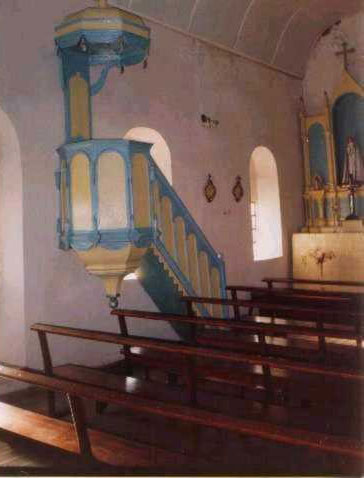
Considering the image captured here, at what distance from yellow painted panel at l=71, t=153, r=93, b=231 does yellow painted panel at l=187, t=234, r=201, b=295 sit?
1.75 meters

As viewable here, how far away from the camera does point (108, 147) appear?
5.70m

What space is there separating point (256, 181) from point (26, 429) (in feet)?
28.3

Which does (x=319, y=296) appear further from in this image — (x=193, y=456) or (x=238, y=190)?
(x=193, y=456)

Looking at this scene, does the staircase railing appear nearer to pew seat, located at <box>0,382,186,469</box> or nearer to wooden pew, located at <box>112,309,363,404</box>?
wooden pew, located at <box>112,309,363,404</box>

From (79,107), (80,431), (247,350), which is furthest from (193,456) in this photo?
(79,107)

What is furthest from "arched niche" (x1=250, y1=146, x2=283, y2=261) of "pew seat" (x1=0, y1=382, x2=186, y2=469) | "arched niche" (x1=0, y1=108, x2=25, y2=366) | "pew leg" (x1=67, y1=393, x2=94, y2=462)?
"pew leg" (x1=67, y1=393, x2=94, y2=462)

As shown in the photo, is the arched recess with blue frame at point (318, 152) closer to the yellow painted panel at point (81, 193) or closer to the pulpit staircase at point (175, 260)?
the pulpit staircase at point (175, 260)

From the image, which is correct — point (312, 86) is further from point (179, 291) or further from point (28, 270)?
point (28, 270)

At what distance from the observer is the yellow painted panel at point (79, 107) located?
6.49 m

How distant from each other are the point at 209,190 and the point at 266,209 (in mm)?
2508

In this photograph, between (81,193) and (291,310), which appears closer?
(81,193)

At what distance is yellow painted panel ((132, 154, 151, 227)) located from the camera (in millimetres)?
5844

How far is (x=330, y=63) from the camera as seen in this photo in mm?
11570

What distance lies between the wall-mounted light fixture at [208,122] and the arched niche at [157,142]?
104cm
